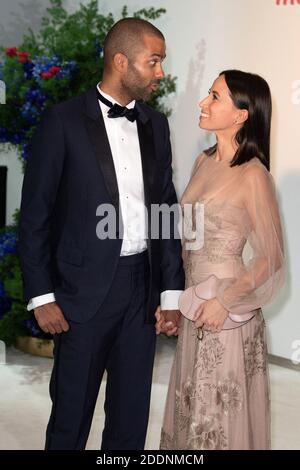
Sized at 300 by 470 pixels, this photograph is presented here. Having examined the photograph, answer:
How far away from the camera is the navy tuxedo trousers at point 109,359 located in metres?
2.94

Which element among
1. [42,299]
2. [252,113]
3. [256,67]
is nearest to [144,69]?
[252,113]

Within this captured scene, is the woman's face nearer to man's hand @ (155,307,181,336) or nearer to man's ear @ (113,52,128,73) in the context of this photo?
man's ear @ (113,52,128,73)

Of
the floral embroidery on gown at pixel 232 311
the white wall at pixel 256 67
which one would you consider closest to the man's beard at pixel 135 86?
the floral embroidery on gown at pixel 232 311

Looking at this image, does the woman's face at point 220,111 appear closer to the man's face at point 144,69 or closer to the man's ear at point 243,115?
the man's ear at point 243,115

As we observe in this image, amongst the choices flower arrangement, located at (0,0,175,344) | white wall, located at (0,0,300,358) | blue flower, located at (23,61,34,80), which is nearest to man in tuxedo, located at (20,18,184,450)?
flower arrangement, located at (0,0,175,344)

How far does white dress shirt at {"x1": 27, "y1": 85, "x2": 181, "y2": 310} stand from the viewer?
2.95m

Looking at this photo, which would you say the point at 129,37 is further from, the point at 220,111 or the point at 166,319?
the point at 166,319

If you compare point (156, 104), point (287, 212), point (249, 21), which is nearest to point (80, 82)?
point (156, 104)

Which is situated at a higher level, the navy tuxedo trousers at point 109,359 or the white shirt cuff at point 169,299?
the white shirt cuff at point 169,299

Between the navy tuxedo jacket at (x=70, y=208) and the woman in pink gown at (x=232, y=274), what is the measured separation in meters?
0.28

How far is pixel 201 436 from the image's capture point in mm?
3080

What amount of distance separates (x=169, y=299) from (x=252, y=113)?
0.75 m

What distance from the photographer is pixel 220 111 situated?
3049mm

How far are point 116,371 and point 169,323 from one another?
0.27 meters
